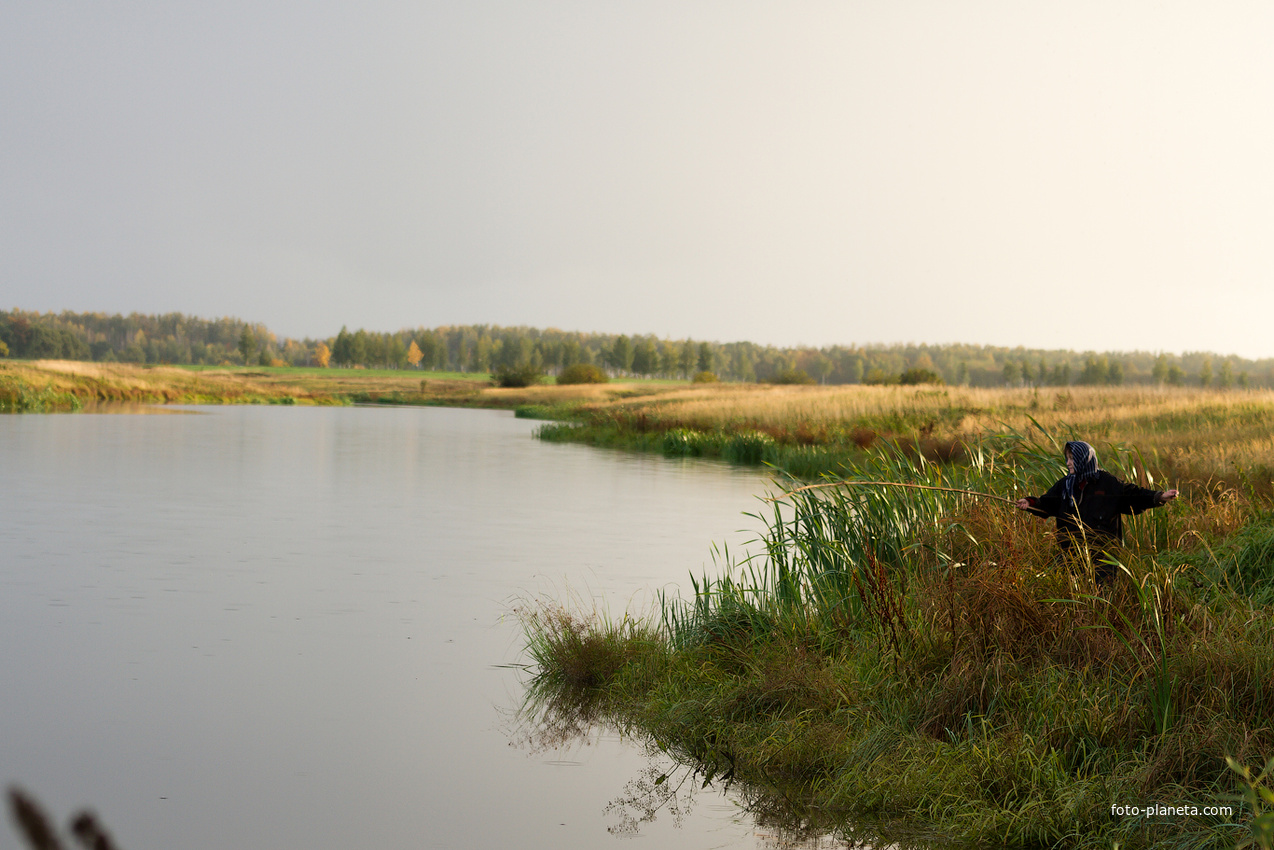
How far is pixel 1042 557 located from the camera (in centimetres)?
597

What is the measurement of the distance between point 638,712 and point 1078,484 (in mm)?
2933

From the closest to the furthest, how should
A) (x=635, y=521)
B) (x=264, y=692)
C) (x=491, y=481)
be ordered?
(x=264, y=692)
(x=635, y=521)
(x=491, y=481)

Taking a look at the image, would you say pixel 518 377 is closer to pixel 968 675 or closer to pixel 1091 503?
pixel 1091 503

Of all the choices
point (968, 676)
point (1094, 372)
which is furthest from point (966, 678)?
point (1094, 372)

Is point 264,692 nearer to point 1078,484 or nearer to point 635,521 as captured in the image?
point 1078,484

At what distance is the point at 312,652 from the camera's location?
7.82 metres

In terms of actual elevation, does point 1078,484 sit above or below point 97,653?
above

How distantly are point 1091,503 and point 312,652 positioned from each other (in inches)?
222

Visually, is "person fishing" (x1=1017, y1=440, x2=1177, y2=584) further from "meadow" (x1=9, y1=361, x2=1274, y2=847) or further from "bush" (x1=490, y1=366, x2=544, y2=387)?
"bush" (x1=490, y1=366, x2=544, y2=387)

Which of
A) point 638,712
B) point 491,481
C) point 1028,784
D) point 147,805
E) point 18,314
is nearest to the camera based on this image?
point 1028,784

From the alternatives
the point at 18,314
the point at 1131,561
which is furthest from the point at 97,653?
the point at 18,314

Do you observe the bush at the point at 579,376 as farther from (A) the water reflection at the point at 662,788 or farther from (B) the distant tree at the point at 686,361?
(A) the water reflection at the point at 662,788

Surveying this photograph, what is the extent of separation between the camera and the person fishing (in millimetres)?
5699

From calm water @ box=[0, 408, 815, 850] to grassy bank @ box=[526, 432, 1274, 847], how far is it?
0.53 meters
